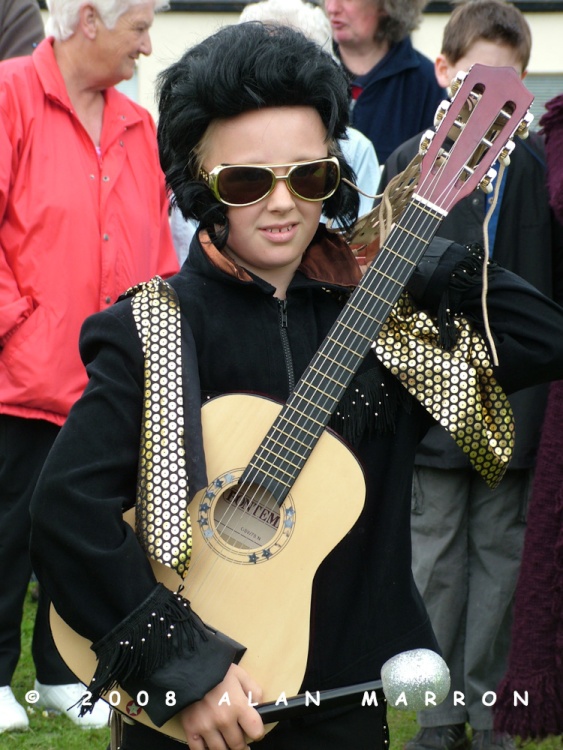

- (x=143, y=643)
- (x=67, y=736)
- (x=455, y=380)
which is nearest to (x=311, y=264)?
(x=455, y=380)

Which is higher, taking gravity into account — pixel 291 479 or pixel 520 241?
pixel 291 479

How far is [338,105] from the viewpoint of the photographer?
2.34 meters

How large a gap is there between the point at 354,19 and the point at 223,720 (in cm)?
360

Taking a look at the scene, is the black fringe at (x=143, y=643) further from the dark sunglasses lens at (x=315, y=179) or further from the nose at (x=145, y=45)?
the nose at (x=145, y=45)

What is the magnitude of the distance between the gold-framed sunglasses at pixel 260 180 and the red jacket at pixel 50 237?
165cm

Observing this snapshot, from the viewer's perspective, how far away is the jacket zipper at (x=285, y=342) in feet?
7.55

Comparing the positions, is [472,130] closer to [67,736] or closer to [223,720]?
[223,720]

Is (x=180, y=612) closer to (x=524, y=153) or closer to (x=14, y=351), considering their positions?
(x=14, y=351)

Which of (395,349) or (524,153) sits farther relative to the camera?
(524,153)

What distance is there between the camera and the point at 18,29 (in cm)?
468

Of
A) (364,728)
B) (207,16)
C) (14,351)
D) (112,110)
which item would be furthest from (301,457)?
(207,16)

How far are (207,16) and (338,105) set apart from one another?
23.8 ft

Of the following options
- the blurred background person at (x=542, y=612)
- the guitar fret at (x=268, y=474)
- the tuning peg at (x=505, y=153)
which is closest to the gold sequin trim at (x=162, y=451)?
the guitar fret at (x=268, y=474)

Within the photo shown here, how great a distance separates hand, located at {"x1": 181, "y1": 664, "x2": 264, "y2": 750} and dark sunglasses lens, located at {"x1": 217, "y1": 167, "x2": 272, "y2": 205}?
847 millimetres
